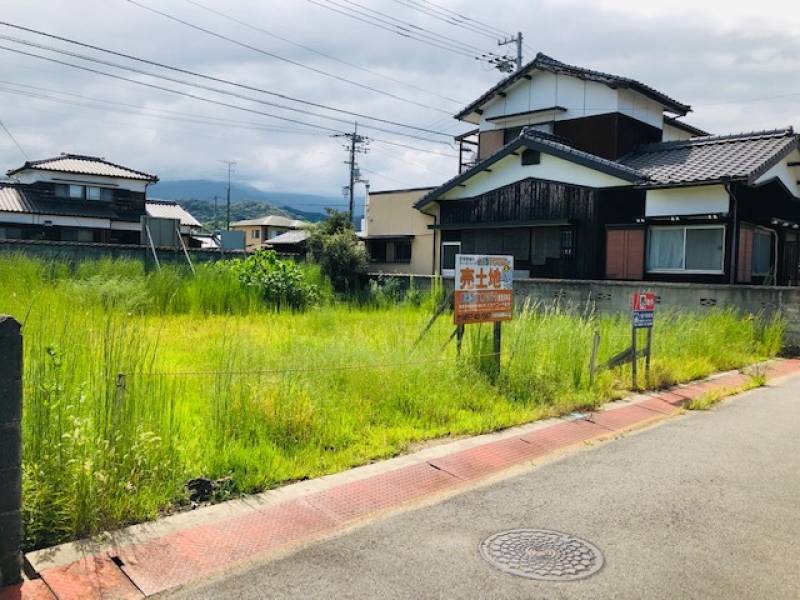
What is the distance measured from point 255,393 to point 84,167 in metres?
36.5

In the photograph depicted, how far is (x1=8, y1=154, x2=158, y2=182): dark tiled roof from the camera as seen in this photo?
34719mm

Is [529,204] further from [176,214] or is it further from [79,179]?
[176,214]

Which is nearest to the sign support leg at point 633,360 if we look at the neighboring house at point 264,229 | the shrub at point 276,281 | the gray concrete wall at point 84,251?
the shrub at point 276,281

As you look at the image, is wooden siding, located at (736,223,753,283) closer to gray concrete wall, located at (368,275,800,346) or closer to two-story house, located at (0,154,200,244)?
gray concrete wall, located at (368,275,800,346)

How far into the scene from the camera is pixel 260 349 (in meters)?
7.52

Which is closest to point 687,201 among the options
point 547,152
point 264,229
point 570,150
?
point 570,150

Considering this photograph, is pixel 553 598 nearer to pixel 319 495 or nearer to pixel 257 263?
pixel 319 495

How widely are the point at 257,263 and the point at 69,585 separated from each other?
1467 centimetres

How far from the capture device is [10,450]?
307 cm

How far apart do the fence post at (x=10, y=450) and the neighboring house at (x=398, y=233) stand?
23216 millimetres

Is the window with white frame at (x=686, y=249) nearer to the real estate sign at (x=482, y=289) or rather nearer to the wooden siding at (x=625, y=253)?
the wooden siding at (x=625, y=253)

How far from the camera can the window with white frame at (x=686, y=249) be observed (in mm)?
16344

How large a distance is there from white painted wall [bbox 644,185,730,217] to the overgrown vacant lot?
5493mm

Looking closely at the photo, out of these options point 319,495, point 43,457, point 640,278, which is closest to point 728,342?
point 640,278
